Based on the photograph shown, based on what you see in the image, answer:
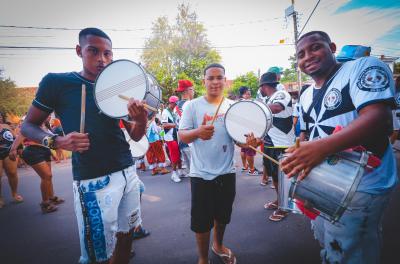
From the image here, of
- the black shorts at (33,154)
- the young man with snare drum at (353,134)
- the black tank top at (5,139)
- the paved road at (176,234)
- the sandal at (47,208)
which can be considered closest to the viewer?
the young man with snare drum at (353,134)

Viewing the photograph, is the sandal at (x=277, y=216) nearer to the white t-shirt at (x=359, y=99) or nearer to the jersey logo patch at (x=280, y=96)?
the jersey logo patch at (x=280, y=96)

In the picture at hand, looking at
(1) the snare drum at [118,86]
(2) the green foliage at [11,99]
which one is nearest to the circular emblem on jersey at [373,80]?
(1) the snare drum at [118,86]

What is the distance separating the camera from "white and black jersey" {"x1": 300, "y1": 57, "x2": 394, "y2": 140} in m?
1.36

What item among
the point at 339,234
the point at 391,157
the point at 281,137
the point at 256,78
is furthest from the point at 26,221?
the point at 256,78

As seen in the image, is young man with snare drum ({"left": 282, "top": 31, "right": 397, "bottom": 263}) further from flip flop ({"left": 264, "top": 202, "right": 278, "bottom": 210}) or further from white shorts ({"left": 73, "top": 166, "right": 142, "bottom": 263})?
flip flop ({"left": 264, "top": 202, "right": 278, "bottom": 210})

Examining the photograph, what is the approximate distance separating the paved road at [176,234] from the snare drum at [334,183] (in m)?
1.70

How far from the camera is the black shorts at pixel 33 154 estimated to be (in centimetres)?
495

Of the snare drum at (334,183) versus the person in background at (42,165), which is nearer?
the snare drum at (334,183)

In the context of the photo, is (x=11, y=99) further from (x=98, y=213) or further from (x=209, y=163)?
(x=209, y=163)

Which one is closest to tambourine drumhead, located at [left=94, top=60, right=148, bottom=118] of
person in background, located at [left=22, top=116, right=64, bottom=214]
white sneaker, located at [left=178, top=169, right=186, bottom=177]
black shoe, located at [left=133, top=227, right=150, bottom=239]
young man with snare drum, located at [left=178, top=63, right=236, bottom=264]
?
young man with snare drum, located at [left=178, top=63, right=236, bottom=264]

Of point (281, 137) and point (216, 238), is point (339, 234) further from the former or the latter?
point (281, 137)

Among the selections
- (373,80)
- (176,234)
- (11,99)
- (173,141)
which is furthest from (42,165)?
(11,99)

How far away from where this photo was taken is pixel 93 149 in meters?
1.97

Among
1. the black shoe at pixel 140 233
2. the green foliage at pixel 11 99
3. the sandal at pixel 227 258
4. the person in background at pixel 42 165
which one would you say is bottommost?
the black shoe at pixel 140 233
